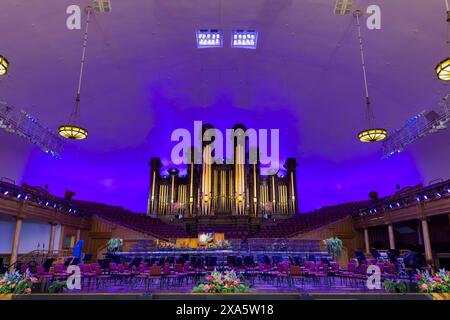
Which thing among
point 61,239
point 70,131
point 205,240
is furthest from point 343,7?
point 61,239

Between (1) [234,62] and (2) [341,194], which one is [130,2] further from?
(2) [341,194]

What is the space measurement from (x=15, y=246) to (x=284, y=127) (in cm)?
1188

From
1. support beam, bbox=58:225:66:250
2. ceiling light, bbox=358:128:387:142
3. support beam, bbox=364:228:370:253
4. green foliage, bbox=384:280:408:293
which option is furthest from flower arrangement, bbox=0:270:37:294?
support beam, bbox=364:228:370:253

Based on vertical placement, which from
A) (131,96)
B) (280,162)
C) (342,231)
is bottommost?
(342,231)

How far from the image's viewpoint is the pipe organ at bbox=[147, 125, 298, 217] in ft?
49.7

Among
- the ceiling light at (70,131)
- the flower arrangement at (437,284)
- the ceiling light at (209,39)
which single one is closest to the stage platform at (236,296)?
the flower arrangement at (437,284)

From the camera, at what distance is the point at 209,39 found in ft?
33.8

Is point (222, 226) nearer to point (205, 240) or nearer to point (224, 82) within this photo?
point (205, 240)

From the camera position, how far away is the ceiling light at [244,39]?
995cm

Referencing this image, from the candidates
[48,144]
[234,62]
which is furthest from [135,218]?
[234,62]

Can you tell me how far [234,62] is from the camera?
11.4 metres

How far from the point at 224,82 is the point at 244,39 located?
101 inches

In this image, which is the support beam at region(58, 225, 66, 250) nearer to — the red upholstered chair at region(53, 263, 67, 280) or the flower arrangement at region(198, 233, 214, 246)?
the flower arrangement at region(198, 233, 214, 246)

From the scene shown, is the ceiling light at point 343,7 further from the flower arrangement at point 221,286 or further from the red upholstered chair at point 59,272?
the red upholstered chair at point 59,272
